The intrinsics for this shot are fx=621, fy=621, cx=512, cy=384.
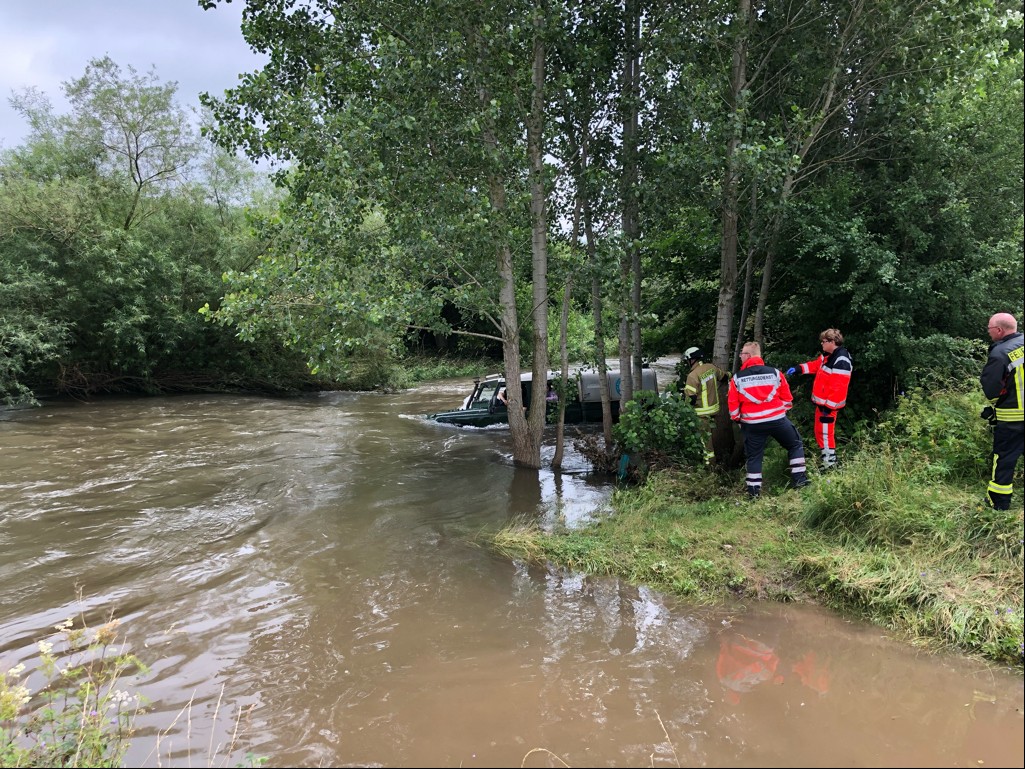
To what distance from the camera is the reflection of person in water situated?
3.76 meters

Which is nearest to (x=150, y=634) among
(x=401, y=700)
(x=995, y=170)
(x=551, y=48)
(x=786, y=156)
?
(x=401, y=700)

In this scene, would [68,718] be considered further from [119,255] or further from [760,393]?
[119,255]

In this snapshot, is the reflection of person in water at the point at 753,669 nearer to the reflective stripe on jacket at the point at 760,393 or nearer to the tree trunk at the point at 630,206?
the reflective stripe on jacket at the point at 760,393

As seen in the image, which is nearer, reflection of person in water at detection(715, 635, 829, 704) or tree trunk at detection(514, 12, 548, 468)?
reflection of person in water at detection(715, 635, 829, 704)

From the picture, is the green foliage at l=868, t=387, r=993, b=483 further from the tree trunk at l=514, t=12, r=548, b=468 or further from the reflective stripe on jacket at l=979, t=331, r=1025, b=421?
the tree trunk at l=514, t=12, r=548, b=468

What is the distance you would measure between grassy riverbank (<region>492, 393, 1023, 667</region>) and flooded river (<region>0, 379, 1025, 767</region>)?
0.26 meters

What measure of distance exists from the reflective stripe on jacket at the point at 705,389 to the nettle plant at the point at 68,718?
21.5 feet

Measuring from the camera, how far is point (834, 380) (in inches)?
274

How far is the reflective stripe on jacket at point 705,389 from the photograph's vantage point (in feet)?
26.4

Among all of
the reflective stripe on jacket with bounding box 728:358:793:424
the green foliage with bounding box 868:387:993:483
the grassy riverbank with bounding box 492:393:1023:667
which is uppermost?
the reflective stripe on jacket with bounding box 728:358:793:424

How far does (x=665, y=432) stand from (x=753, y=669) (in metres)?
4.70

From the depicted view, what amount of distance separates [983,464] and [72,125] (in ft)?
82.4

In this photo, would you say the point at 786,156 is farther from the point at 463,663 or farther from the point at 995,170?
the point at 463,663

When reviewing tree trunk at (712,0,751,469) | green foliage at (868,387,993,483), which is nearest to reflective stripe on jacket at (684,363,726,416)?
tree trunk at (712,0,751,469)
